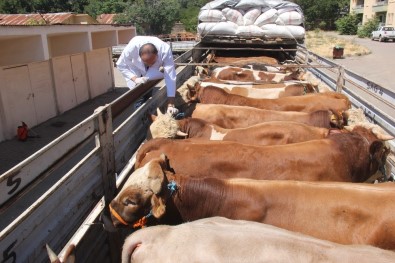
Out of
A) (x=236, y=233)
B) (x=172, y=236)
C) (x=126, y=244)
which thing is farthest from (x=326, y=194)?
(x=126, y=244)

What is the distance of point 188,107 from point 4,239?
4.31 m

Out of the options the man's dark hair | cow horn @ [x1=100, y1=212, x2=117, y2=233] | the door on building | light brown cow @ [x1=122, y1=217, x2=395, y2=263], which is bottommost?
the door on building

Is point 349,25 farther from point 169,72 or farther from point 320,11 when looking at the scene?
point 169,72

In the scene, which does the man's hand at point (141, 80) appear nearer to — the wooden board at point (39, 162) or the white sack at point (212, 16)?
the wooden board at point (39, 162)

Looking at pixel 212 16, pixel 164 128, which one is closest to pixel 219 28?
pixel 212 16

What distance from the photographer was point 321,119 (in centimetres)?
539

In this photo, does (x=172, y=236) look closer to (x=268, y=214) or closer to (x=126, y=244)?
(x=126, y=244)

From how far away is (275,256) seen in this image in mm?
2254

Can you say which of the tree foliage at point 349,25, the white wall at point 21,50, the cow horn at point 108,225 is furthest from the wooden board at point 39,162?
the tree foliage at point 349,25

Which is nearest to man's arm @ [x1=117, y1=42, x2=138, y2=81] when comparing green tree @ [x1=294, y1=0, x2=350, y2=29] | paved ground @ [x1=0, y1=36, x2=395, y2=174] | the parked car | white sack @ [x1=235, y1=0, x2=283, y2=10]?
paved ground @ [x1=0, y1=36, x2=395, y2=174]

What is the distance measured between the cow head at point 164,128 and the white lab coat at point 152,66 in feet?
2.43

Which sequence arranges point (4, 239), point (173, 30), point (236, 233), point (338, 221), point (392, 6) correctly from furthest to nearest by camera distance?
point (173, 30), point (392, 6), point (338, 221), point (236, 233), point (4, 239)

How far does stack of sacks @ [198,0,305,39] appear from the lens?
37.1 ft

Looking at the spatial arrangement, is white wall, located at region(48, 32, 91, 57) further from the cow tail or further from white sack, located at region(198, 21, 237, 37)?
the cow tail
